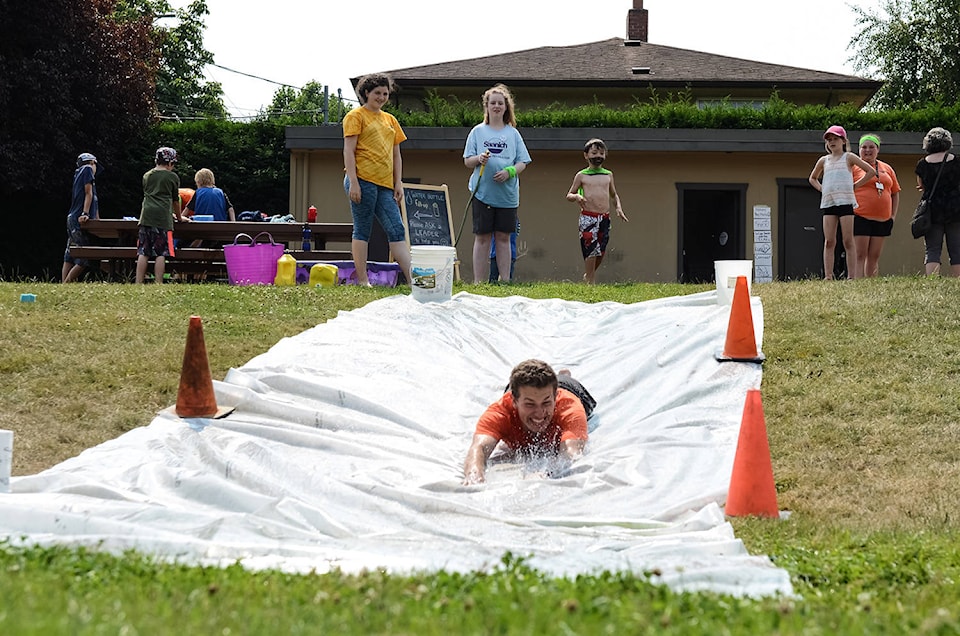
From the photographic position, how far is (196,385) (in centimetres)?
636

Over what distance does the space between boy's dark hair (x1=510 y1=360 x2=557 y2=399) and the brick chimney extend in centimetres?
2485

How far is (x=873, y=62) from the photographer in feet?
115

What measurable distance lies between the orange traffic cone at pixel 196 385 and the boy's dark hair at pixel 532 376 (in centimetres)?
176

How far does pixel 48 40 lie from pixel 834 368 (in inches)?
793

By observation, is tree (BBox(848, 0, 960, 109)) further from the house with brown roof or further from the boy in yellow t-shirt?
the boy in yellow t-shirt

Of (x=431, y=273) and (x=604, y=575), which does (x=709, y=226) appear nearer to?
(x=431, y=273)

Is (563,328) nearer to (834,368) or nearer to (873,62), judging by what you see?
(834,368)

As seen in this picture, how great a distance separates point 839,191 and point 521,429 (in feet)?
21.9

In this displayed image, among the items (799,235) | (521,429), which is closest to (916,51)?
(799,235)

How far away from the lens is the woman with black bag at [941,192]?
11.5 meters

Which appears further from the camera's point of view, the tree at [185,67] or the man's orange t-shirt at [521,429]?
the tree at [185,67]

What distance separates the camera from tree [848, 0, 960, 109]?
1320 inches

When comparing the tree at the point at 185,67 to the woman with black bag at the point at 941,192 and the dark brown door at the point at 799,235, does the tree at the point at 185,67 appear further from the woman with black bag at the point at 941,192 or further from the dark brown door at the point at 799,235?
the woman with black bag at the point at 941,192

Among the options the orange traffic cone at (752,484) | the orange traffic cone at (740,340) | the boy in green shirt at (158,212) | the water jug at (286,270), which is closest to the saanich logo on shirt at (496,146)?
the water jug at (286,270)
